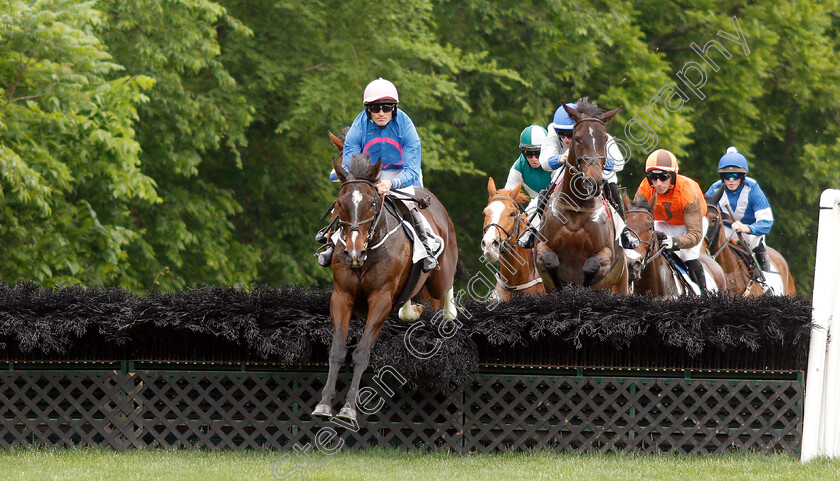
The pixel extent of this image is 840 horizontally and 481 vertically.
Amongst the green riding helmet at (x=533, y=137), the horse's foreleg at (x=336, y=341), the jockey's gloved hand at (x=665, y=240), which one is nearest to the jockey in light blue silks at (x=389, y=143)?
the horse's foreleg at (x=336, y=341)

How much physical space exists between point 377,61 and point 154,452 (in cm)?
1325

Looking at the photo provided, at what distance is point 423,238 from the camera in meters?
8.46

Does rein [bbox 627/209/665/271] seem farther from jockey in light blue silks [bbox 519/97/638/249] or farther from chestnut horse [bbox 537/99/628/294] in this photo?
chestnut horse [bbox 537/99/628/294]

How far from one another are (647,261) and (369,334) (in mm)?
3695

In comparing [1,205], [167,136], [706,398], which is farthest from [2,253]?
[706,398]

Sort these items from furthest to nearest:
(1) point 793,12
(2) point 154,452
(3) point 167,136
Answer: (1) point 793,12 → (3) point 167,136 → (2) point 154,452

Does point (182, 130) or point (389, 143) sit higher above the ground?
point (182, 130)

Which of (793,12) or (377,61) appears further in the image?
(793,12)

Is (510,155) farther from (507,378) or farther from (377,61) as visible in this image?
(507,378)

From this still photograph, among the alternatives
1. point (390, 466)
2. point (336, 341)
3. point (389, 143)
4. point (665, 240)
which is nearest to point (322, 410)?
point (336, 341)

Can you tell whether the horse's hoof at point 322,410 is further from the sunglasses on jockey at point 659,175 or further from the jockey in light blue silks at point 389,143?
the sunglasses on jockey at point 659,175

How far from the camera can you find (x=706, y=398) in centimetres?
839

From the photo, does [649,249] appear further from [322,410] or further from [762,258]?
[322,410]

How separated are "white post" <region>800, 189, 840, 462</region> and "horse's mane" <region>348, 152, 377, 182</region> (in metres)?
3.33
